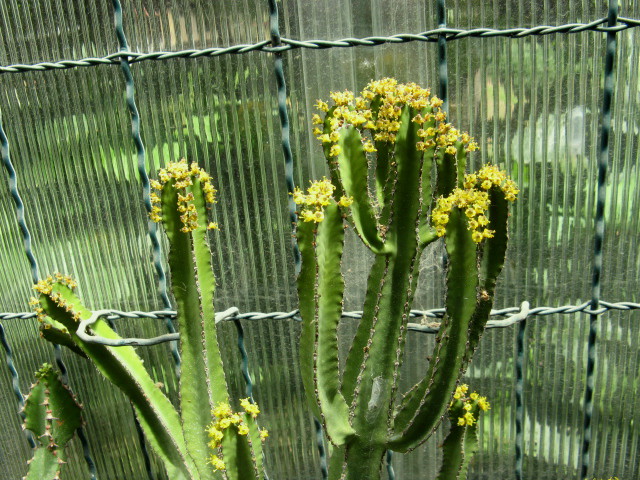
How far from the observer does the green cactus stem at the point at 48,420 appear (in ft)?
4.80

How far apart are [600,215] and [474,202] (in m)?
0.38

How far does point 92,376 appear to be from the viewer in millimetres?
1602

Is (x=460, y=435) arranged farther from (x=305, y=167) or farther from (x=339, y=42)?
(x=339, y=42)

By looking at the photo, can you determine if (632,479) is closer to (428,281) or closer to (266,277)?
(428,281)

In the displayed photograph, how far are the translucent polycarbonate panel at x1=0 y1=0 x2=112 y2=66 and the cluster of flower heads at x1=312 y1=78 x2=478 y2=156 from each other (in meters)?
0.59

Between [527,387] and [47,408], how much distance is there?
1.21 metres

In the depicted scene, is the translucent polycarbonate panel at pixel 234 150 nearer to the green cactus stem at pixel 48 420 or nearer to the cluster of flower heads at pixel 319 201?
the cluster of flower heads at pixel 319 201

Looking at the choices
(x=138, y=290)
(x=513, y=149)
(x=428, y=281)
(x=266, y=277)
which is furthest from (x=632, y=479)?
(x=138, y=290)

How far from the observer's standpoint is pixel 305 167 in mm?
1365

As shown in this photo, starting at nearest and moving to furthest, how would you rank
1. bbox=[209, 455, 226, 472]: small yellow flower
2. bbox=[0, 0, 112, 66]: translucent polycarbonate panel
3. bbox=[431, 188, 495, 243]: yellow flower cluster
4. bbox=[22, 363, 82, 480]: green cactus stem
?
1. bbox=[431, 188, 495, 243]: yellow flower cluster
2. bbox=[209, 455, 226, 472]: small yellow flower
3. bbox=[0, 0, 112, 66]: translucent polycarbonate panel
4. bbox=[22, 363, 82, 480]: green cactus stem

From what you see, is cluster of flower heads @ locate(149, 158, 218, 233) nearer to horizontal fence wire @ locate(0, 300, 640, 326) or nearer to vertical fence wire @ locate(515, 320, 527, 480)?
horizontal fence wire @ locate(0, 300, 640, 326)

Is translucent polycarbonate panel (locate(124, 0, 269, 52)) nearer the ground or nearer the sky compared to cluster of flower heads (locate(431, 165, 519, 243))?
nearer the sky

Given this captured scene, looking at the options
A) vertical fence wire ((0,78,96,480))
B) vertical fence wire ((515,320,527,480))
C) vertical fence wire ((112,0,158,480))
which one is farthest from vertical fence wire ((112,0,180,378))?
vertical fence wire ((515,320,527,480))

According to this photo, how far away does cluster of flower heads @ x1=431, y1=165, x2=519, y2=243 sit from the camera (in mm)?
989
